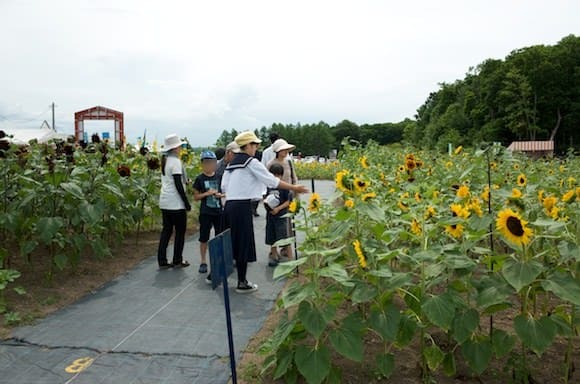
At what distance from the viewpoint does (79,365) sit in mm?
3104

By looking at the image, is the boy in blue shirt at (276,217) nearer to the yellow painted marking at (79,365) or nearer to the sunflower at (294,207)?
the sunflower at (294,207)

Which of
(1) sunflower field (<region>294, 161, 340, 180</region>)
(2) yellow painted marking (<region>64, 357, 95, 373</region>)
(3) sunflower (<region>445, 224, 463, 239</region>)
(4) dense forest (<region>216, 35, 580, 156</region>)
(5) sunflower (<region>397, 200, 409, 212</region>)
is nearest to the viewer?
(3) sunflower (<region>445, 224, 463, 239</region>)

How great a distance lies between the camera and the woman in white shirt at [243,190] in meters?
4.37

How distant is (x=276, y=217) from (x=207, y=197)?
0.78 meters

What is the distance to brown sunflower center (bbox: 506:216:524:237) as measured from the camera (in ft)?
7.03

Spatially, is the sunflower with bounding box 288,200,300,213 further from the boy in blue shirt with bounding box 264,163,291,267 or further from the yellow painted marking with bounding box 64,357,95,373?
the boy in blue shirt with bounding box 264,163,291,267

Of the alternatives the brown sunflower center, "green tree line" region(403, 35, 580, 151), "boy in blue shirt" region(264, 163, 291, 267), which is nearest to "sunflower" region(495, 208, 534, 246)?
the brown sunflower center

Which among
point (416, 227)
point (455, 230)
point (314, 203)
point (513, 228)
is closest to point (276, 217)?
point (314, 203)

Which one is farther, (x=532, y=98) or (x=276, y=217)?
(x=532, y=98)

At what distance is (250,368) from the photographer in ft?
9.69

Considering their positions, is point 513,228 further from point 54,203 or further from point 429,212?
point 54,203

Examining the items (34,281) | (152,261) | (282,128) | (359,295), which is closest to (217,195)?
(152,261)

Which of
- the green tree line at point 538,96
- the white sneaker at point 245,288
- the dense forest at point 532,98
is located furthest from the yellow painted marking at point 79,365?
the green tree line at point 538,96

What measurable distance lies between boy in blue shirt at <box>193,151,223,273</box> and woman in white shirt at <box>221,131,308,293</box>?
2.37 ft
